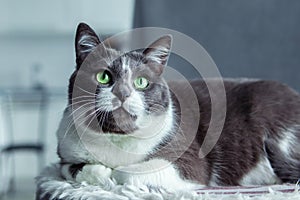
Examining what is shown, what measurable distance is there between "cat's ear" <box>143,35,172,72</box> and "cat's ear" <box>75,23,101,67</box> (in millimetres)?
103

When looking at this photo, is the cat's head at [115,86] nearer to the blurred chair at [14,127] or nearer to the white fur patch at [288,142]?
the white fur patch at [288,142]

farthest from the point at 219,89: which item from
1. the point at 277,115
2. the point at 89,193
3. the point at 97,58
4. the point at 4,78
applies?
the point at 4,78

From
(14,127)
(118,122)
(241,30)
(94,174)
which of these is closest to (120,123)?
(118,122)

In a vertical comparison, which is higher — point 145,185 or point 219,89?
point 219,89

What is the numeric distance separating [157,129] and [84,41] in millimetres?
226

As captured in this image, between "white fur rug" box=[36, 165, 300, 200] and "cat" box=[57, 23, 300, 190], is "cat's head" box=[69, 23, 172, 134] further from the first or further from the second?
"white fur rug" box=[36, 165, 300, 200]


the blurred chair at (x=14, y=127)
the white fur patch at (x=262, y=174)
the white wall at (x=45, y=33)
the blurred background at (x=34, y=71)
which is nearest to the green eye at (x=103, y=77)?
the white fur patch at (x=262, y=174)

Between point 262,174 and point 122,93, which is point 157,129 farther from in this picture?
point 262,174

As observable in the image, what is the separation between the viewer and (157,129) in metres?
0.98

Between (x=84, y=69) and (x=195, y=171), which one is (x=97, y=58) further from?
(x=195, y=171)

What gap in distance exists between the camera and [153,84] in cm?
97

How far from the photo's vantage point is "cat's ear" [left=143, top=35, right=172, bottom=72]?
0.98m

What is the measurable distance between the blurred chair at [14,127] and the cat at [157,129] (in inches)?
81.4

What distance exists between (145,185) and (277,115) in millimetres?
372
